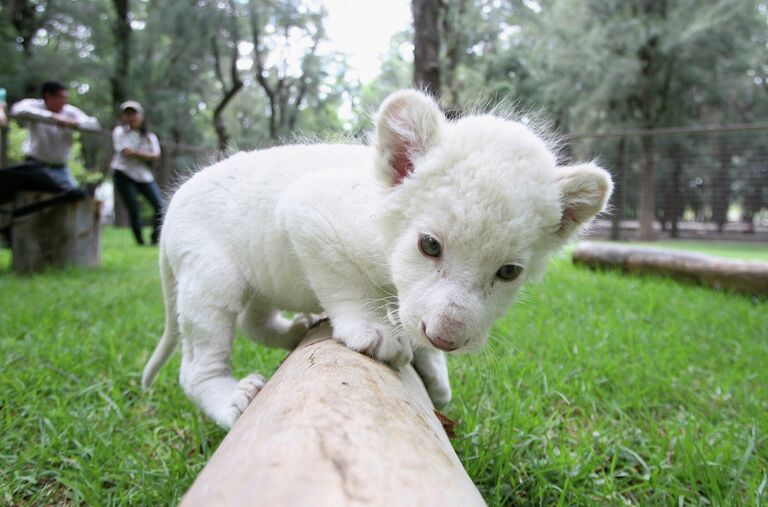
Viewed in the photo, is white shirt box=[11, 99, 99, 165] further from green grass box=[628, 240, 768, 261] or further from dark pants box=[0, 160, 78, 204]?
green grass box=[628, 240, 768, 261]

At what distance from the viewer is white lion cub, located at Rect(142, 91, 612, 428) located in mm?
1647

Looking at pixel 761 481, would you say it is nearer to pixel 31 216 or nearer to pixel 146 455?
pixel 146 455

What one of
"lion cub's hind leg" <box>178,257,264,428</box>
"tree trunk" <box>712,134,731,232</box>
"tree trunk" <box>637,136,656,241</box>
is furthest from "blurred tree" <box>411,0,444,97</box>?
"tree trunk" <box>712,134,731,232</box>

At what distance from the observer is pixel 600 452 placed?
241cm

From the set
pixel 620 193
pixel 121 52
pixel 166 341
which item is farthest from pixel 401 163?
pixel 121 52

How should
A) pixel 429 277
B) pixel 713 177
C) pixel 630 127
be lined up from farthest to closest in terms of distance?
pixel 630 127
pixel 713 177
pixel 429 277

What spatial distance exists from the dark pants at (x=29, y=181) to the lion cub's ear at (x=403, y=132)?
20.2 feet

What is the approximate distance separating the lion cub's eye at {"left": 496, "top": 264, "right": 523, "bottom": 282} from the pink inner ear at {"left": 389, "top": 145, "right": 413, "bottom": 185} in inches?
19.7

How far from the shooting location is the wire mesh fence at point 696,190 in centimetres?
1405

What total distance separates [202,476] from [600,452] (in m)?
1.94

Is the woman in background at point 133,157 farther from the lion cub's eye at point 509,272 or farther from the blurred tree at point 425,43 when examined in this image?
the lion cub's eye at point 509,272

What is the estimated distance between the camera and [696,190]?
15.0m

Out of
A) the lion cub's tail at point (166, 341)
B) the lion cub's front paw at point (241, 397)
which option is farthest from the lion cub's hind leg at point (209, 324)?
the lion cub's tail at point (166, 341)

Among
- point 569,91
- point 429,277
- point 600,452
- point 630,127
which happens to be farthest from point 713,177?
point 429,277
